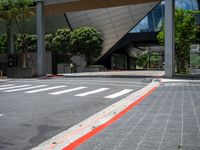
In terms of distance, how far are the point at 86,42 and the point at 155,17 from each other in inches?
580

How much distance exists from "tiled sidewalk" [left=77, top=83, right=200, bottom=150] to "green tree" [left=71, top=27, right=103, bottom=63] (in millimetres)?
44895

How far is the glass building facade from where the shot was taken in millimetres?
60419

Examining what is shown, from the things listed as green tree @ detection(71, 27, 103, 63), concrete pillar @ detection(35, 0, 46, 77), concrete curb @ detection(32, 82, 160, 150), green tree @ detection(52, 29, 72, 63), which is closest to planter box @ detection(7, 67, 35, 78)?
concrete pillar @ detection(35, 0, 46, 77)

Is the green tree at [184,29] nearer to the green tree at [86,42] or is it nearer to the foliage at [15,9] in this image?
the foliage at [15,9]

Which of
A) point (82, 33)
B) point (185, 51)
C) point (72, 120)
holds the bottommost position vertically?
point (72, 120)

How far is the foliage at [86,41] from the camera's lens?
181 ft

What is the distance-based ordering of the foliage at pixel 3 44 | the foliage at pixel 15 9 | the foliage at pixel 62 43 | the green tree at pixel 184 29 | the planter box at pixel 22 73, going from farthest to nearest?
the foliage at pixel 3 44 < the foliage at pixel 62 43 < the green tree at pixel 184 29 < the planter box at pixel 22 73 < the foliage at pixel 15 9

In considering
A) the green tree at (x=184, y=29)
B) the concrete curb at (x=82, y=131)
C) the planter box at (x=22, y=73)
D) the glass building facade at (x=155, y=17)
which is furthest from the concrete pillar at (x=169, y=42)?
the glass building facade at (x=155, y=17)

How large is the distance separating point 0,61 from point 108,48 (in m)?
21.9

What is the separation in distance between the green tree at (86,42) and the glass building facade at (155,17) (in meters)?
8.10

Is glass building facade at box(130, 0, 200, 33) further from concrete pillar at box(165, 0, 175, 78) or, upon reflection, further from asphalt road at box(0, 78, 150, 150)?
asphalt road at box(0, 78, 150, 150)

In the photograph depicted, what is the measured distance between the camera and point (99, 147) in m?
6.25

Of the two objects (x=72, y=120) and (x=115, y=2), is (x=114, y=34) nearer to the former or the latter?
(x=115, y=2)

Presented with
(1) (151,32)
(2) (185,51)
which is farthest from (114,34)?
(2) (185,51)
